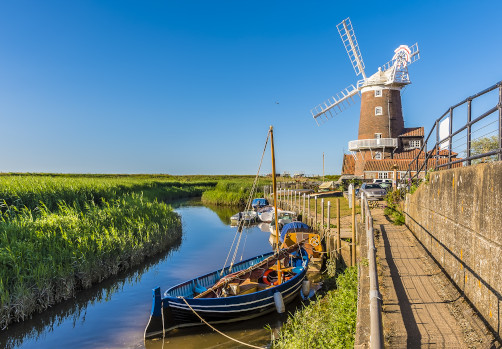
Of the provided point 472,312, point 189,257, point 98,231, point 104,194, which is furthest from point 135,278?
point 472,312

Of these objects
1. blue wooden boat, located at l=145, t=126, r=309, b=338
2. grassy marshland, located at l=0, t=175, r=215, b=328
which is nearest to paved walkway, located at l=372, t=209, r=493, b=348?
blue wooden boat, located at l=145, t=126, r=309, b=338

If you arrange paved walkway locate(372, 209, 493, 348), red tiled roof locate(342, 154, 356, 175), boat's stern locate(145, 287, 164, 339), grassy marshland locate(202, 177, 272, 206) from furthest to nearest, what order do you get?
1. red tiled roof locate(342, 154, 356, 175)
2. grassy marshland locate(202, 177, 272, 206)
3. boat's stern locate(145, 287, 164, 339)
4. paved walkway locate(372, 209, 493, 348)

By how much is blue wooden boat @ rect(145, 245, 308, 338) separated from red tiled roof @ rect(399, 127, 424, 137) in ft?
117

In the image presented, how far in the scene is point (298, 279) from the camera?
12.3m

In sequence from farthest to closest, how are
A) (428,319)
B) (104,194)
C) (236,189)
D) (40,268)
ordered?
(236,189), (104,194), (40,268), (428,319)

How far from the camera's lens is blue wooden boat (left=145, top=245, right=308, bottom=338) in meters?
9.73

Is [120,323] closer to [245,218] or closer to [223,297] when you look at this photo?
[223,297]

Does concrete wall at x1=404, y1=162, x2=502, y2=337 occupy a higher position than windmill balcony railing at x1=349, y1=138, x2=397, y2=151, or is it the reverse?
windmill balcony railing at x1=349, y1=138, x2=397, y2=151

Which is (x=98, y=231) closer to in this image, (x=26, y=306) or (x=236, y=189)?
(x=26, y=306)

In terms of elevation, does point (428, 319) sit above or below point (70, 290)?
above

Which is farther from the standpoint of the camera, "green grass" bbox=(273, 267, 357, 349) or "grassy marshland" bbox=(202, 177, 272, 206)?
"grassy marshland" bbox=(202, 177, 272, 206)

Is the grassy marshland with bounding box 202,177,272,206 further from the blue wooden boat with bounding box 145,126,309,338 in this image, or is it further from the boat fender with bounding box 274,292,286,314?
the boat fender with bounding box 274,292,286,314

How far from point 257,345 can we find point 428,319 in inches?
213

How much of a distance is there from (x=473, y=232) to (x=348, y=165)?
47.6 m
